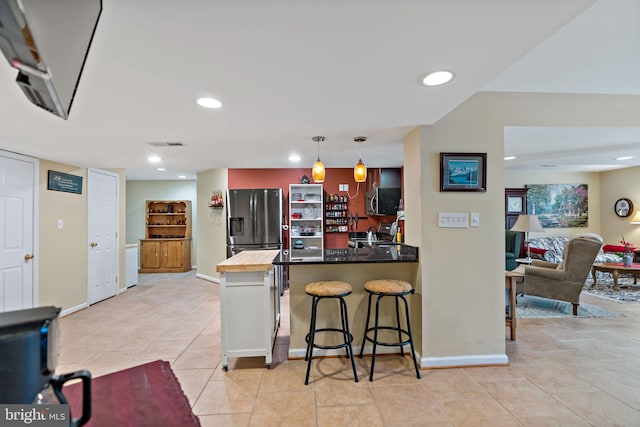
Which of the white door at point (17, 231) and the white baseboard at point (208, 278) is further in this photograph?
the white baseboard at point (208, 278)

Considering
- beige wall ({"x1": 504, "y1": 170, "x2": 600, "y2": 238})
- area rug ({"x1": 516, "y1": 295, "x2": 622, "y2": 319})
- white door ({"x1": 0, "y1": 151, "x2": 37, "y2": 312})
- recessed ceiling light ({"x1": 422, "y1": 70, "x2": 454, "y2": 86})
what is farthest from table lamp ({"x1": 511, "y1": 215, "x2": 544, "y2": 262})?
white door ({"x1": 0, "y1": 151, "x2": 37, "y2": 312})

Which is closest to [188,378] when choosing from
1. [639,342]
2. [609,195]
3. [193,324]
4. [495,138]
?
Answer: [193,324]

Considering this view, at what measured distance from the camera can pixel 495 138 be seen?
254cm

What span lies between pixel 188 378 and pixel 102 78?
224 cm

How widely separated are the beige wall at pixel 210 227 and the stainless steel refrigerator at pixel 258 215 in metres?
0.46

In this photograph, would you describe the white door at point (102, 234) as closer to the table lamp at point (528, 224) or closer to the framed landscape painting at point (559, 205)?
the table lamp at point (528, 224)

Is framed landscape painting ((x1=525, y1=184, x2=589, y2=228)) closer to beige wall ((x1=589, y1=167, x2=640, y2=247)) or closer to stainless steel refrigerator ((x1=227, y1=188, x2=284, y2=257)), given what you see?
beige wall ((x1=589, y1=167, x2=640, y2=247))

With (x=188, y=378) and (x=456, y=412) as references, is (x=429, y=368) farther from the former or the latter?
(x=188, y=378)

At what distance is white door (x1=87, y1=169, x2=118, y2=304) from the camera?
4602 mm

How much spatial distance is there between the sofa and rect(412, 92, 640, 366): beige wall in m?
4.25

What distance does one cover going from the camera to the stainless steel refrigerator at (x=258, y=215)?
5.27 metres

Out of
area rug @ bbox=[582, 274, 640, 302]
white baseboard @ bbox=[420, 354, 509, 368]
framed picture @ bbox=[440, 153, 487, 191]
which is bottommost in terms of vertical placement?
area rug @ bbox=[582, 274, 640, 302]

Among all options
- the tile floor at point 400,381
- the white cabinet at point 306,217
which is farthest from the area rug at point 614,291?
the white cabinet at point 306,217

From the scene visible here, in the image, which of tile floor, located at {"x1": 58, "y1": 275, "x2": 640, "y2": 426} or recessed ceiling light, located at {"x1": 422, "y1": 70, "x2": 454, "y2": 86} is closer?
recessed ceiling light, located at {"x1": 422, "y1": 70, "x2": 454, "y2": 86}
